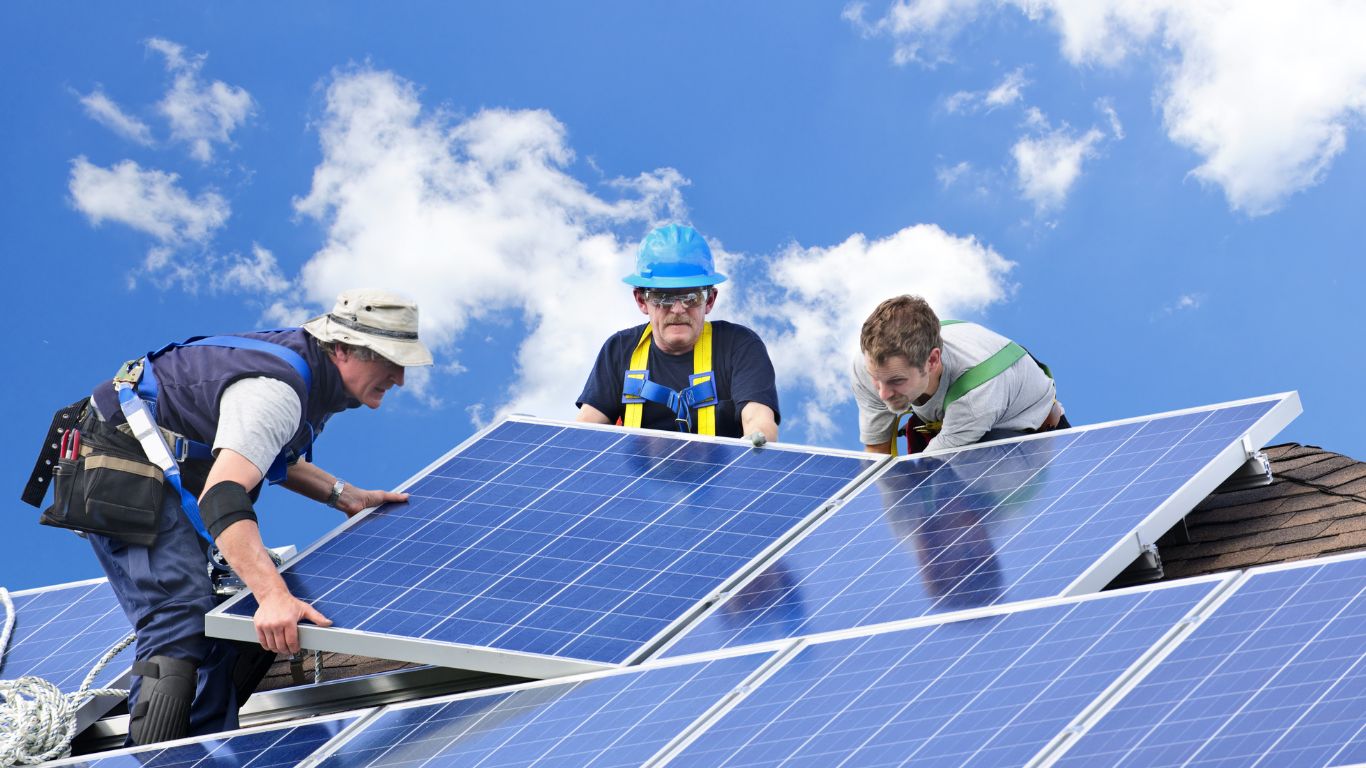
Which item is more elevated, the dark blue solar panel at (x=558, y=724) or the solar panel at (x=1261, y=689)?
the dark blue solar panel at (x=558, y=724)

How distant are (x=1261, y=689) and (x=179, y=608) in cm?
516

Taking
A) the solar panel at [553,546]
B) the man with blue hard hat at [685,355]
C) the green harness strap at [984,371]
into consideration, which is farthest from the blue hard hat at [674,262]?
the green harness strap at [984,371]

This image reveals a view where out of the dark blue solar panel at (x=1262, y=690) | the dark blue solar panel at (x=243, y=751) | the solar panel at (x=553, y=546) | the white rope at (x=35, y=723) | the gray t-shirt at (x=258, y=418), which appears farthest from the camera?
the gray t-shirt at (x=258, y=418)

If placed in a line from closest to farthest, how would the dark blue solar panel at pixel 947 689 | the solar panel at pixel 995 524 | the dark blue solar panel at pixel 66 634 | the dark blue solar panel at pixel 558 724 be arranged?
the dark blue solar panel at pixel 947 689
the dark blue solar panel at pixel 558 724
the solar panel at pixel 995 524
the dark blue solar panel at pixel 66 634

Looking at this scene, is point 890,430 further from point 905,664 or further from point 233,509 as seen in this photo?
point 233,509

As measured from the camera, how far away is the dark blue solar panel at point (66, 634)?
32.0 feet

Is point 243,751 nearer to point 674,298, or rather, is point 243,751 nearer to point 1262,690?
point 674,298

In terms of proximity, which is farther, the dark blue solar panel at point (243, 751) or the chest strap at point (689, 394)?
the chest strap at point (689, 394)

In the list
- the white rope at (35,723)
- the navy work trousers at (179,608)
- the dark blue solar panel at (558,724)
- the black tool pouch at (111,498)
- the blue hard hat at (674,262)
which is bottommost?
the dark blue solar panel at (558,724)

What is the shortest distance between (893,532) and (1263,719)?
2.94m

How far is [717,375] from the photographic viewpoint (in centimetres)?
1057

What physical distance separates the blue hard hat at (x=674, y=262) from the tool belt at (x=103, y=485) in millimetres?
3230

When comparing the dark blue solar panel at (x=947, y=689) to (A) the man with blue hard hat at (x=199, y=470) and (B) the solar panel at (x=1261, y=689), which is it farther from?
(A) the man with blue hard hat at (x=199, y=470)

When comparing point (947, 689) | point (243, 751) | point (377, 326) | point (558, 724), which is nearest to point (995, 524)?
point (947, 689)
